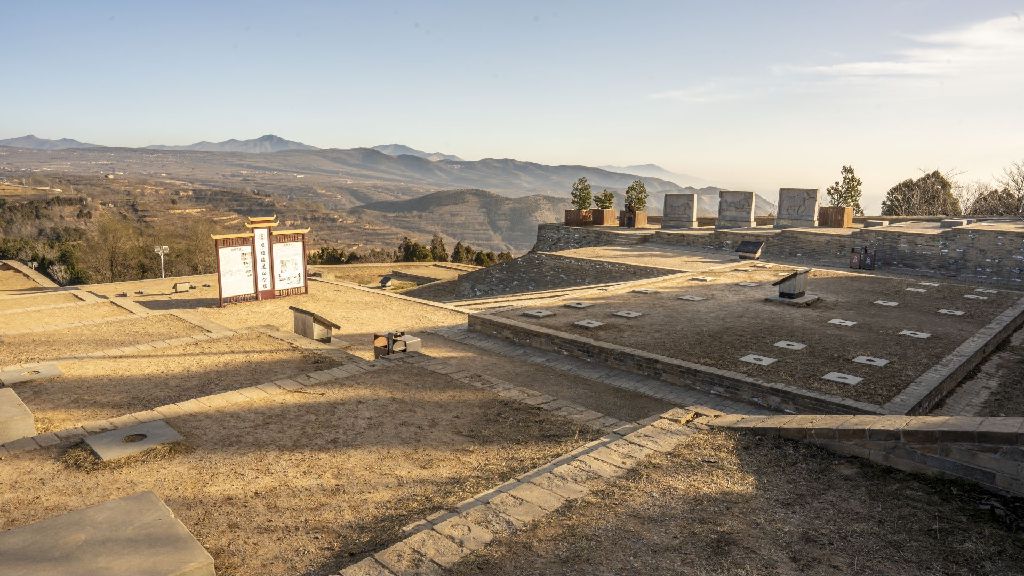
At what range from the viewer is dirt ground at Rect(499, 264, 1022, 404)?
9.27m

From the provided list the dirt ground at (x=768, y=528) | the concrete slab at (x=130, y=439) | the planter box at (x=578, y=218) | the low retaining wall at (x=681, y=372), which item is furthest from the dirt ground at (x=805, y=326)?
the planter box at (x=578, y=218)

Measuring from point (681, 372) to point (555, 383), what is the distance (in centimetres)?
203

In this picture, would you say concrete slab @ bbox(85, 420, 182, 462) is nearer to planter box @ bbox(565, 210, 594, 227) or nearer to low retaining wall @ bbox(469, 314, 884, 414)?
low retaining wall @ bbox(469, 314, 884, 414)

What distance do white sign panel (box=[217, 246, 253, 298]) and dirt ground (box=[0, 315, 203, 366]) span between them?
221 cm

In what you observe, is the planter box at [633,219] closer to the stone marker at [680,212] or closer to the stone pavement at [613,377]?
the stone marker at [680,212]

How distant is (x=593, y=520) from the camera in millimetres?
4887

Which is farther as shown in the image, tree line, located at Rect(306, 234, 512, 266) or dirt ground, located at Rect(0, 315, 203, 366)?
tree line, located at Rect(306, 234, 512, 266)

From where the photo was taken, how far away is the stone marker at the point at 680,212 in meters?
30.8

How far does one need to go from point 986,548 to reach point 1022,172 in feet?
153

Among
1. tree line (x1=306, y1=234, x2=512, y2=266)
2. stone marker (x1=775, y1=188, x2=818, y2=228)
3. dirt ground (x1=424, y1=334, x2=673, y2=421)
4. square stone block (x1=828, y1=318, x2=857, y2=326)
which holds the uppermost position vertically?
stone marker (x1=775, y1=188, x2=818, y2=228)

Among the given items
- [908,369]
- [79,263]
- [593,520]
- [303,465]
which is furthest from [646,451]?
[79,263]

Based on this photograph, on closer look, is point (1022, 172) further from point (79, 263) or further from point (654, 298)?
point (79, 263)

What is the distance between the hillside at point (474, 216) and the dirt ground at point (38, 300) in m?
112

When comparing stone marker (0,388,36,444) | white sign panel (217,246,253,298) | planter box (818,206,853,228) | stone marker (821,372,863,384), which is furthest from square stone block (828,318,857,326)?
planter box (818,206,853,228)
